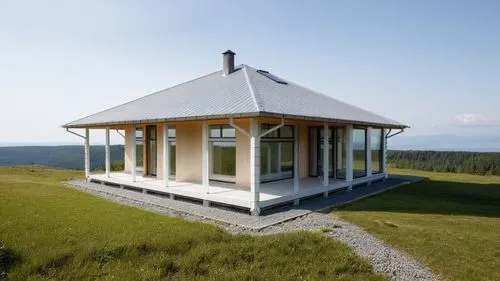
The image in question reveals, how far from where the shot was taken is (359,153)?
13.0 meters

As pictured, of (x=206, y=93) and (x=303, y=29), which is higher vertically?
(x=303, y=29)

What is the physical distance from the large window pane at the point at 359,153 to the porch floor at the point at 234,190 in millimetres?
518

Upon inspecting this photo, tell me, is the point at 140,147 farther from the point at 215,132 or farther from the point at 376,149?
the point at 376,149

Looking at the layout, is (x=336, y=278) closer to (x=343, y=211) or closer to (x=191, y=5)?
(x=343, y=211)

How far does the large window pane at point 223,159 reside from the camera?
1082 centimetres

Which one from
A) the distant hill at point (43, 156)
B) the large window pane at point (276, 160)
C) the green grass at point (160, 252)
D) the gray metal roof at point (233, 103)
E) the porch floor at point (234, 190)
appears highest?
the gray metal roof at point (233, 103)

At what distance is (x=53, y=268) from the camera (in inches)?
177

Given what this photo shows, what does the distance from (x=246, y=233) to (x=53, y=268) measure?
334 centimetres

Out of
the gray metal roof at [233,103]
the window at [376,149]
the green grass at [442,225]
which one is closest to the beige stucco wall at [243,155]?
the gray metal roof at [233,103]

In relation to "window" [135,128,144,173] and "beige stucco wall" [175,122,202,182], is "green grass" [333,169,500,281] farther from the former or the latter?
"window" [135,128,144,173]

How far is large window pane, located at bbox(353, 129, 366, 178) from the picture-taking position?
12758 mm

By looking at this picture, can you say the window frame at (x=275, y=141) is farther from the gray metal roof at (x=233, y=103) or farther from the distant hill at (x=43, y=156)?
the distant hill at (x=43, y=156)

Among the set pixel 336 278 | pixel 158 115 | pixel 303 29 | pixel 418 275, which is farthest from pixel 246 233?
pixel 303 29

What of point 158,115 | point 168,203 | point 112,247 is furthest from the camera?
point 158,115
